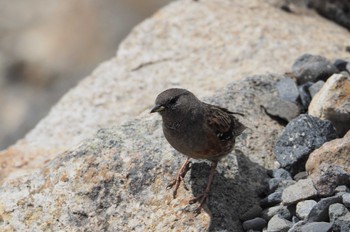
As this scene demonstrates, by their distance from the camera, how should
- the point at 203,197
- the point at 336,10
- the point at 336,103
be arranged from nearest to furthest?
1. the point at 203,197
2. the point at 336,103
3. the point at 336,10

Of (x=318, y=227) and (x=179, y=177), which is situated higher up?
(x=179, y=177)

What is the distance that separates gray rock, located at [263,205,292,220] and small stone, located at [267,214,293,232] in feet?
0.21

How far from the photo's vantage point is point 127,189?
21.6 feet

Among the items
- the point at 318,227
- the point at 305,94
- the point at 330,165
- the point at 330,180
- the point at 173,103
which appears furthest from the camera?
the point at 305,94

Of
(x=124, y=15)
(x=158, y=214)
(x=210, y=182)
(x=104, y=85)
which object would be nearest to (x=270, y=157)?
(x=210, y=182)

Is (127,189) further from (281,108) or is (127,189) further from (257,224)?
(281,108)

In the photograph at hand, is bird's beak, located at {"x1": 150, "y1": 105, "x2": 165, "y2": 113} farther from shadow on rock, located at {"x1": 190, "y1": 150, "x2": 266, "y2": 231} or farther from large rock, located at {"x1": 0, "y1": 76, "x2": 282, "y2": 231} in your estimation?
shadow on rock, located at {"x1": 190, "y1": 150, "x2": 266, "y2": 231}

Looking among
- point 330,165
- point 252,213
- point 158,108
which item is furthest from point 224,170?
point 330,165

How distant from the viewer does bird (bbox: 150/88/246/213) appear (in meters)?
6.45

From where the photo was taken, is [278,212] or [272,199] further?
[272,199]

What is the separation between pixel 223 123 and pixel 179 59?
3580mm

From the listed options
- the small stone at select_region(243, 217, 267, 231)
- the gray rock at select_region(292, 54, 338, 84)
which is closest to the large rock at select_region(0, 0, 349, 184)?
the gray rock at select_region(292, 54, 338, 84)

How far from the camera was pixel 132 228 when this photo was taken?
249 inches

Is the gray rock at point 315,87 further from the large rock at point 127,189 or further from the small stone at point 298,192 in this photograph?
the small stone at point 298,192
